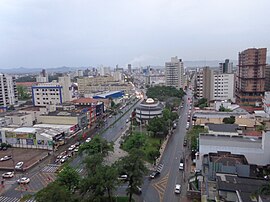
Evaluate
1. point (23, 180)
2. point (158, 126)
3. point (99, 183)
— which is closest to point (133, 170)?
point (99, 183)

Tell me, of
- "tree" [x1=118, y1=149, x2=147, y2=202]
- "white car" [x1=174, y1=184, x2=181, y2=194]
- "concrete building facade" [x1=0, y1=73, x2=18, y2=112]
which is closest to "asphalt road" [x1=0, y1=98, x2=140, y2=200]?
"tree" [x1=118, y1=149, x2=147, y2=202]

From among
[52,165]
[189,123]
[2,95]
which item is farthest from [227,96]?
[2,95]

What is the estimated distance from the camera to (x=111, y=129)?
42594mm

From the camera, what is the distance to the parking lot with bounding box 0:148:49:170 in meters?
27.6

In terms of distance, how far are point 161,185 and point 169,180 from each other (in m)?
1.31

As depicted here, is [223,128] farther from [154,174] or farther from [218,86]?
[218,86]

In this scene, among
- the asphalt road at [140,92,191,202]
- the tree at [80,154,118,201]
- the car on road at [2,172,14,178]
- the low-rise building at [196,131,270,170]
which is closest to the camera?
the tree at [80,154,118,201]

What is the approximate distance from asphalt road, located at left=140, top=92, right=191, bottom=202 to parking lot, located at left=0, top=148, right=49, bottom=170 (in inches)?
592

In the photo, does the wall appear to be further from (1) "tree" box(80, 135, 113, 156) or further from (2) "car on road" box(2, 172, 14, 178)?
(2) "car on road" box(2, 172, 14, 178)

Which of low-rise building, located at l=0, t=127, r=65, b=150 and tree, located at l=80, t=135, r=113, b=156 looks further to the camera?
low-rise building, located at l=0, t=127, r=65, b=150

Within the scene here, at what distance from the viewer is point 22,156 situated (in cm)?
3052

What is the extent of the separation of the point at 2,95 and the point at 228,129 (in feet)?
194

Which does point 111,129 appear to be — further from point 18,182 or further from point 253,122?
point 253,122

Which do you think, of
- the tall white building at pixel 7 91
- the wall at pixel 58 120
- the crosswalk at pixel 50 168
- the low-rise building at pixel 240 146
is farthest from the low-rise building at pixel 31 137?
the tall white building at pixel 7 91
